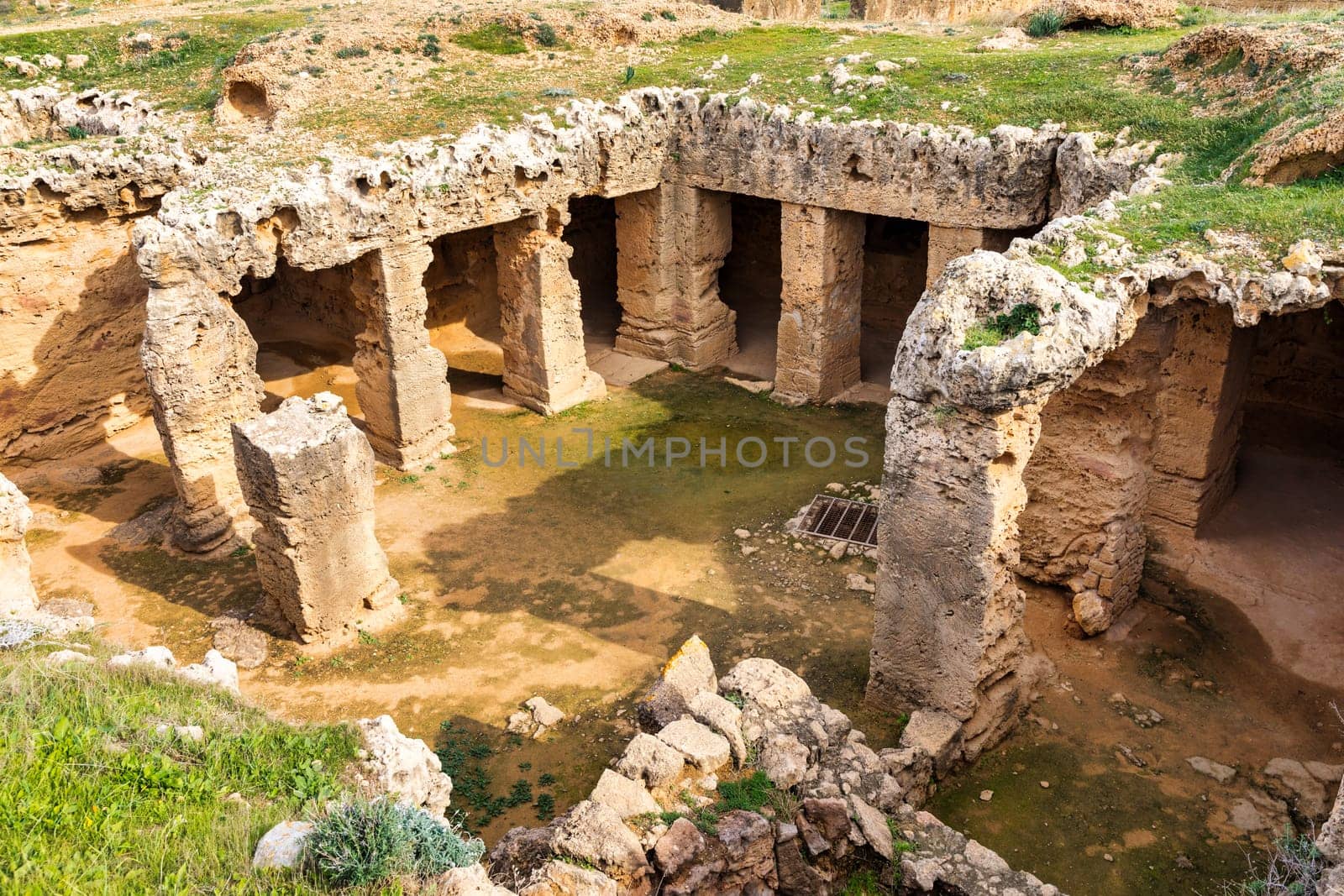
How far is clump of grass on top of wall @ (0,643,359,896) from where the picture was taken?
16.0 ft

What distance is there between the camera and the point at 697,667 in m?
8.22

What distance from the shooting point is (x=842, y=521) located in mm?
12305

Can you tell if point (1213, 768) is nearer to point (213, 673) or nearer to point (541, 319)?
point (213, 673)

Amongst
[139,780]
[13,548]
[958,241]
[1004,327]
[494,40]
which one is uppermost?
[494,40]

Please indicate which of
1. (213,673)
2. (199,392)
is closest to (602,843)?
(213,673)

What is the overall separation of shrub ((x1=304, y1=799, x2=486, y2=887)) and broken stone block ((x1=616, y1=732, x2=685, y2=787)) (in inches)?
62.7

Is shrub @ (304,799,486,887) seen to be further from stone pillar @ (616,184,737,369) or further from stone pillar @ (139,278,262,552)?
stone pillar @ (616,184,737,369)

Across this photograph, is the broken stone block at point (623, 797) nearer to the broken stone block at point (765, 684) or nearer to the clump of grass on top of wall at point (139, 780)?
the broken stone block at point (765, 684)

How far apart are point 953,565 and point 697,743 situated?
7.55 feet

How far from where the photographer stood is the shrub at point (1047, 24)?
52.4ft

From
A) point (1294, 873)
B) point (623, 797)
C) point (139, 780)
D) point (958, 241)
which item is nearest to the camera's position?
point (139, 780)

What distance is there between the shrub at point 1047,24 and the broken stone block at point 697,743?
12.9 m

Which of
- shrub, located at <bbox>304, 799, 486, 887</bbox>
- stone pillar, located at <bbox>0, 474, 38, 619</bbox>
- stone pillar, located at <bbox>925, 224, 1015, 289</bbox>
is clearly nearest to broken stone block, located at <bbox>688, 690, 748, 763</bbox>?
shrub, located at <bbox>304, 799, 486, 887</bbox>

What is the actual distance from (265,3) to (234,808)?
61.3 feet
